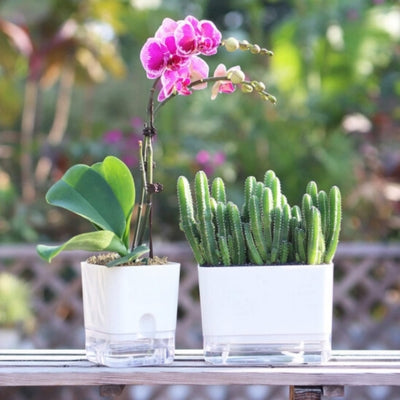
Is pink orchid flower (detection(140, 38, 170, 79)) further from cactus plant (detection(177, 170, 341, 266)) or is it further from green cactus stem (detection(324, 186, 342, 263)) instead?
green cactus stem (detection(324, 186, 342, 263))

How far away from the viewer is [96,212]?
1419 millimetres

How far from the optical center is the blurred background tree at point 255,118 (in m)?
6.08

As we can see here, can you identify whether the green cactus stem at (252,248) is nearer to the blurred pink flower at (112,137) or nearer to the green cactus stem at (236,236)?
the green cactus stem at (236,236)

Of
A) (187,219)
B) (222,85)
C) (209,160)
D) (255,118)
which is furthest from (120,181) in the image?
(255,118)

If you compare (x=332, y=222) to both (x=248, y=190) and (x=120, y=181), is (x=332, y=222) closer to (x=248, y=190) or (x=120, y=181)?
(x=248, y=190)

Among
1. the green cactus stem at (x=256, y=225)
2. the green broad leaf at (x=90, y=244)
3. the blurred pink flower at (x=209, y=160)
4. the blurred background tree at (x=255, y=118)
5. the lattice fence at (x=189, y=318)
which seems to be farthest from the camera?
the blurred background tree at (x=255, y=118)

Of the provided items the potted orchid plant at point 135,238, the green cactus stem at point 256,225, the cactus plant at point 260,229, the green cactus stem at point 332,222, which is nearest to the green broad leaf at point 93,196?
the potted orchid plant at point 135,238

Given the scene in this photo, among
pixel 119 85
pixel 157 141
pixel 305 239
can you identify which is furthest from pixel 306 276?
pixel 119 85

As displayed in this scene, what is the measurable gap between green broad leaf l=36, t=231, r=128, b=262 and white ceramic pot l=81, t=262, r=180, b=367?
0.12ft

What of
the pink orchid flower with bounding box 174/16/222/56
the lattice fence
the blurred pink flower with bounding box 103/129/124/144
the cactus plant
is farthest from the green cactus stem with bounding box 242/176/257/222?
the blurred pink flower with bounding box 103/129/124/144

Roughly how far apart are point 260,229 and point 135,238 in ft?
0.67

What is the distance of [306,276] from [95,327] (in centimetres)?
34

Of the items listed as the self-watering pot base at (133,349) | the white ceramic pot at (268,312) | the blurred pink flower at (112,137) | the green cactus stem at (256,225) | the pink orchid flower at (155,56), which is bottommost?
the self-watering pot base at (133,349)

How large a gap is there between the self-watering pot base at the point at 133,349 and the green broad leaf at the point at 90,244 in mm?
135
